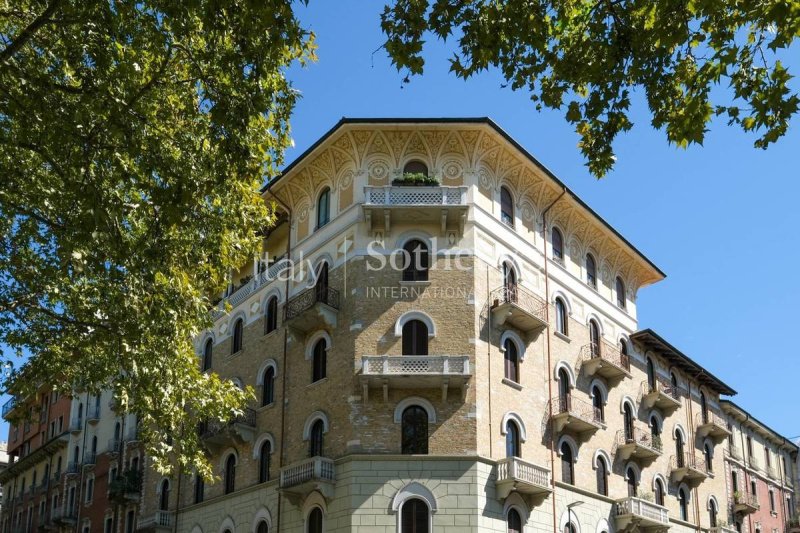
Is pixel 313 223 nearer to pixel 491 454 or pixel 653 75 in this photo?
pixel 491 454

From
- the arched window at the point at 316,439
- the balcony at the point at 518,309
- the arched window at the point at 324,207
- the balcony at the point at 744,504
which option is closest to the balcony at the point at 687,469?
the balcony at the point at 744,504

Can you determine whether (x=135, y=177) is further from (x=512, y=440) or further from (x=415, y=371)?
(x=512, y=440)

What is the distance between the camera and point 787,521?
51.7m

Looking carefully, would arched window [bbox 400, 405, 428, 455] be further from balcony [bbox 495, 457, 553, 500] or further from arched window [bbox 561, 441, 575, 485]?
arched window [bbox 561, 441, 575, 485]

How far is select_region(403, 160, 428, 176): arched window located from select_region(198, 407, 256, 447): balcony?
33.1 ft

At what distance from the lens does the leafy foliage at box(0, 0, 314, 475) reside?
49.9 feet

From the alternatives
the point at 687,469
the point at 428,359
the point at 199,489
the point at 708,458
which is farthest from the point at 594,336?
the point at 199,489

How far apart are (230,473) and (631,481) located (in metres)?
14.9

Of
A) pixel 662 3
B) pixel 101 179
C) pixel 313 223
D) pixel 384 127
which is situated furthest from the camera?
pixel 313 223

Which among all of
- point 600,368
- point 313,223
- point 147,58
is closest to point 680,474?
point 600,368

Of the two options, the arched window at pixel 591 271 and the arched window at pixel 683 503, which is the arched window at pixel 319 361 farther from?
the arched window at pixel 683 503

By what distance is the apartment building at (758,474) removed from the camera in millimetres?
44091

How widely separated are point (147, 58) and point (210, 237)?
14.3ft

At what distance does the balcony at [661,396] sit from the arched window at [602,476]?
5.05m
